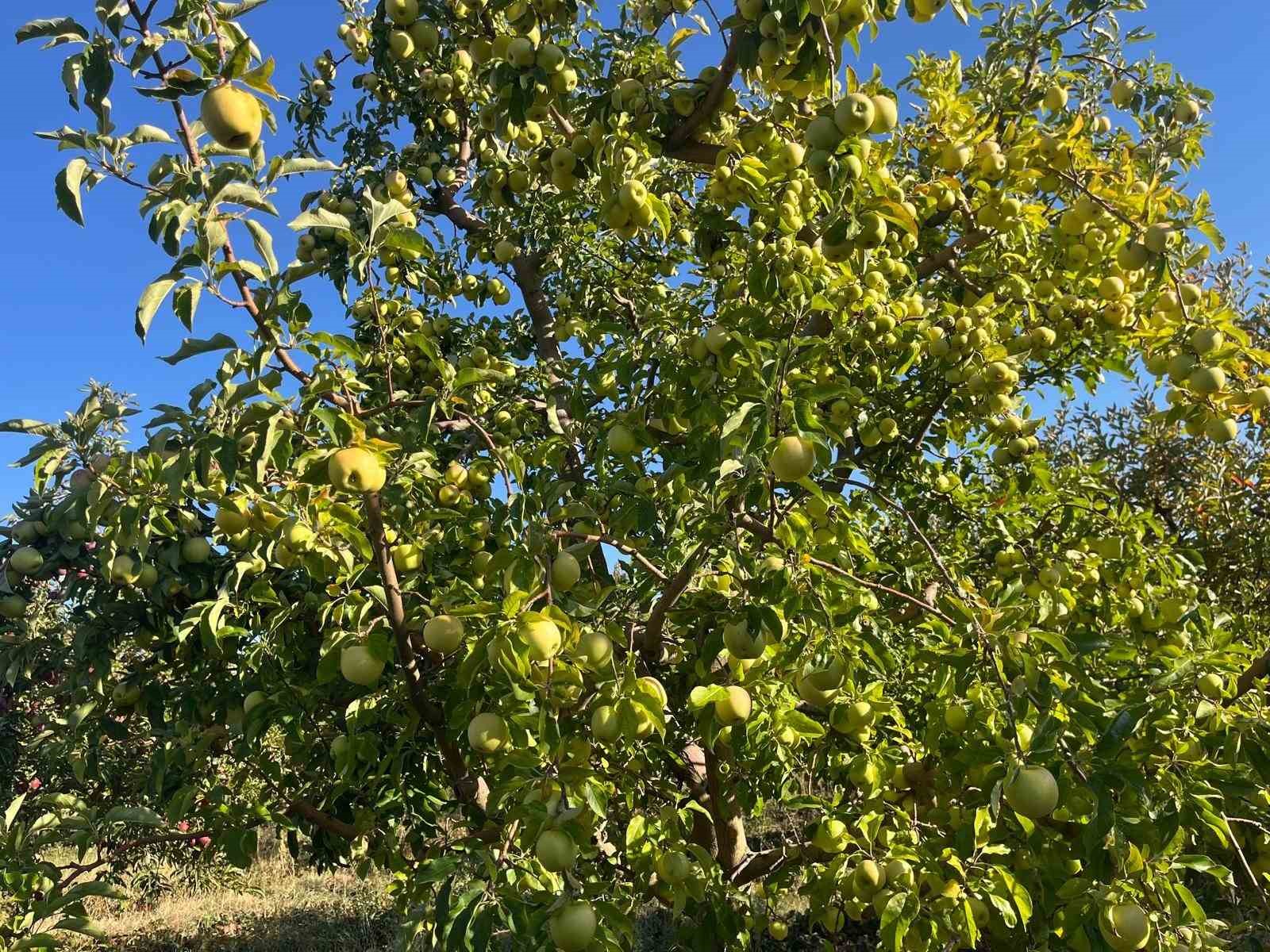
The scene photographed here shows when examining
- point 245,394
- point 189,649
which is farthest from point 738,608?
point 189,649

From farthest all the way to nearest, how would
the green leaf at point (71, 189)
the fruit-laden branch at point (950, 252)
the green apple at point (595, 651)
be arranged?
the fruit-laden branch at point (950, 252) < the green apple at point (595, 651) < the green leaf at point (71, 189)

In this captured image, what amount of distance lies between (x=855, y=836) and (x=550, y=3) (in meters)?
2.78

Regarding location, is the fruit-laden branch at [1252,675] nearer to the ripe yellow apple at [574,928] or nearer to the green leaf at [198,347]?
the ripe yellow apple at [574,928]

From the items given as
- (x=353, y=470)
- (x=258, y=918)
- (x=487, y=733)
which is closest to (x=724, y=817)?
(x=487, y=733)

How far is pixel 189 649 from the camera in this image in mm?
3072

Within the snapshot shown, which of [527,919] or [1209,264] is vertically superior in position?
[1209,264]

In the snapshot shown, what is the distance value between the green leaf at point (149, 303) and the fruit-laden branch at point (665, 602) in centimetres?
130

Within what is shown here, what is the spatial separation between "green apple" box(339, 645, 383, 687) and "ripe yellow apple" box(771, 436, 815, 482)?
3.90 ft

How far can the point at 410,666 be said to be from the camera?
2.38m

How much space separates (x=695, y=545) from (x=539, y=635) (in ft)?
2.89

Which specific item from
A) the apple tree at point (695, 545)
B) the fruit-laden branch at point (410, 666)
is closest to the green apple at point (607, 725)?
the apple tree at point (695, 545)

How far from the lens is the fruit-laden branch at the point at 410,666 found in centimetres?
223

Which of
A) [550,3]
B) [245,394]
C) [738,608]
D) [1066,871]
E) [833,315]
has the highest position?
[550,3]

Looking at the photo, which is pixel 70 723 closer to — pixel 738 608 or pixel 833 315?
pixel 738 608
